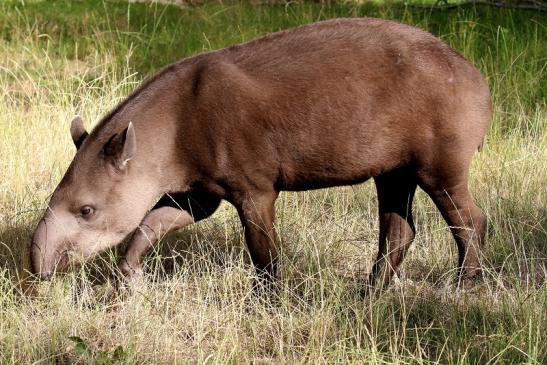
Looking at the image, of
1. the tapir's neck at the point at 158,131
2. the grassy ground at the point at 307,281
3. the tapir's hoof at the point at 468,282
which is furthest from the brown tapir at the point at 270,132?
the tapir's hoof at the point at 468,282

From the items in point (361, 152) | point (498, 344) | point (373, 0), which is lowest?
point (373, 0)

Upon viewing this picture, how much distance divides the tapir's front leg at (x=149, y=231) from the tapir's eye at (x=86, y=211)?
354mm

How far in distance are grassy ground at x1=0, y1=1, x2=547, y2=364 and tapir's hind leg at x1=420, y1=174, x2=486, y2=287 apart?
11 cm

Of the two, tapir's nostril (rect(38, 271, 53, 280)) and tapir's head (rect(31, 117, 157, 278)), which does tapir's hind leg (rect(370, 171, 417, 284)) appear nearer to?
tapir's head (rect(31, 117, 157, 278))

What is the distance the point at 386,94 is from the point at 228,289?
1.36 m

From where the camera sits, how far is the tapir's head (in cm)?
570

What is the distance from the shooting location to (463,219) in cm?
614

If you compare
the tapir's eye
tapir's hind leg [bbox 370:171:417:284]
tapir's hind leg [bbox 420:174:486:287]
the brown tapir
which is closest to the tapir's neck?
the brown tapir

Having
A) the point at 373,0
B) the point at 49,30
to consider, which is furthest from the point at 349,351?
the point at 373,0

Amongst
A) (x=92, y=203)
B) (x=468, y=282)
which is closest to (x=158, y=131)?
(x=92, y=203)

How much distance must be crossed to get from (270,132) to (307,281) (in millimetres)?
826

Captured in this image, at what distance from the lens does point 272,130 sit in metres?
5.77

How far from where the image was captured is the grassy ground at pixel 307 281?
506 cm

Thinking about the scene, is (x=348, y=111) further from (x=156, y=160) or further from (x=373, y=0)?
(x=373, y=0)
